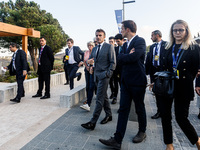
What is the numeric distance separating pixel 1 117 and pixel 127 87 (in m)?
3.24

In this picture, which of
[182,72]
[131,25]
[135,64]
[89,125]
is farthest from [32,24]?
[182,72]

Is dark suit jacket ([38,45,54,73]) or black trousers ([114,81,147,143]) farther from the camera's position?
dark suit jacket ([38,45,54,73])

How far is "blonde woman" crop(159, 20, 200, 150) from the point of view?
221 cm

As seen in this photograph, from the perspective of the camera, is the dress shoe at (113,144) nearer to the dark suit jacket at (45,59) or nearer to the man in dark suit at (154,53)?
the man in dark suit at (154,53)

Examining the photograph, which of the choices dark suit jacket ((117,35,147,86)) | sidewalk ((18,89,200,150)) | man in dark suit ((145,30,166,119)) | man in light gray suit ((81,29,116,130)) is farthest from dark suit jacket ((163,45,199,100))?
man in dark suit ((145,30,166,119))

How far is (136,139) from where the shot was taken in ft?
9.43

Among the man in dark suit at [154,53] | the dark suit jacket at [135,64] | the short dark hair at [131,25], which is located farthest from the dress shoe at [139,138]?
the man in dark suit at [154,53]

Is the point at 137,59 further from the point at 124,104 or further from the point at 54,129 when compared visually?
the point at 54,129

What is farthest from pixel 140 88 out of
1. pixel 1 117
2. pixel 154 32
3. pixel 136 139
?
pixel 1 117

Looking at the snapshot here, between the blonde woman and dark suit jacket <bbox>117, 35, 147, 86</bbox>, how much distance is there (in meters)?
0.40

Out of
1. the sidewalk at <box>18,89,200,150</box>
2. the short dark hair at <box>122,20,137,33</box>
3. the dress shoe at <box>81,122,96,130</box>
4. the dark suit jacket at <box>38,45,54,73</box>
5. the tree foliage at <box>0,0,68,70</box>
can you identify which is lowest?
the sidewalk at <box>18,89,200,150</box>

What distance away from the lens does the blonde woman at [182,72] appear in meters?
2.21

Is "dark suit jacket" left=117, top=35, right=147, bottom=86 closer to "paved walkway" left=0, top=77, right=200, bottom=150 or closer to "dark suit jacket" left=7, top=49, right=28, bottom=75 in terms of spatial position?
Answer: "paved walkway" left=0, top=77, right=200, bottom=150

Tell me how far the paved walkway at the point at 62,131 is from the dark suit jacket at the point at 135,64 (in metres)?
1.09
